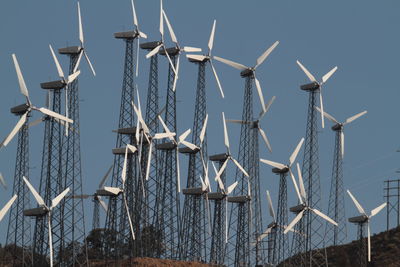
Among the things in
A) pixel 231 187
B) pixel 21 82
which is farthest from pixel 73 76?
pixel 231 187

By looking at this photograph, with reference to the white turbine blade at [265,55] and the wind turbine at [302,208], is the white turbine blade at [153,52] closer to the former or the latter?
the white turbine blade at [265,55]

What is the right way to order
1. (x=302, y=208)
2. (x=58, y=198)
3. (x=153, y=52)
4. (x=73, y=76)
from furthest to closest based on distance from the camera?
(x=302, y=208) → (x=153, y=52) → (x=73, y=76) → (x=58, y=198)

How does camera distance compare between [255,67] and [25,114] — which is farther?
[255,67]

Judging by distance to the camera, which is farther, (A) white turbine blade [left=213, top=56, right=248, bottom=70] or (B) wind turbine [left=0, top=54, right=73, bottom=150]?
(A) white turbine blade [left=213, top=56, right=248, bottom=70]

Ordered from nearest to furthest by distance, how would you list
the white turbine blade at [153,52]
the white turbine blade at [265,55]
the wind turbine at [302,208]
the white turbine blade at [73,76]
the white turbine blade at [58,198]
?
the white turbine blade at [58,198]
the white turbine blade at [73,76]
the white turbine blade at [153,52]
the wind turbine at [302,208]
the white turbine blade at [265,55]

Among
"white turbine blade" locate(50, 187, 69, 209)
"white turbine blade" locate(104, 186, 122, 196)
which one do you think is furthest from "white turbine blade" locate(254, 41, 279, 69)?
"white turbine blade" locate(50, 187, 69, 209)

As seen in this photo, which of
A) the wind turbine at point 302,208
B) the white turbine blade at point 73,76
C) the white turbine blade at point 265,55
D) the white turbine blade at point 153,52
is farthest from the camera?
the white turbine blade at point 265,55

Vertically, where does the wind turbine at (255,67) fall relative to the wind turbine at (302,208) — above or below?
above

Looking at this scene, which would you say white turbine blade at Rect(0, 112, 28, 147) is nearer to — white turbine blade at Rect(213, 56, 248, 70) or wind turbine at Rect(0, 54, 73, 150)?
wind turbine at Rect(0, 54, 73, 150)

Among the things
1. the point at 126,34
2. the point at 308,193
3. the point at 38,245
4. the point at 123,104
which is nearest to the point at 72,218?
the point at 38,245

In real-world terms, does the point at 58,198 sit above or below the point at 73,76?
below

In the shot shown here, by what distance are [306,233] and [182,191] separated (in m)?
14.8

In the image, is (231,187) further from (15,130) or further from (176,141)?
(15,130)

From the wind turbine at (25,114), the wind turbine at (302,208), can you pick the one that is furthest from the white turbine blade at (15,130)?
the wind turbine at (302,208)
